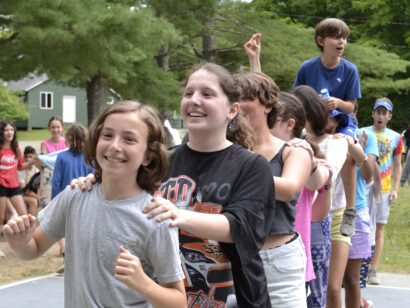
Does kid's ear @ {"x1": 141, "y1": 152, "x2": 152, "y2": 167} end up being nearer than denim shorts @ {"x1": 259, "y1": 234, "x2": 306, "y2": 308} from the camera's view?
Yes

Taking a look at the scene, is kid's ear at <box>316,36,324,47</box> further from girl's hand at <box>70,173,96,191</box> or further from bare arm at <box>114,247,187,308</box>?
bare arm at <box>114,247,187,308</box>

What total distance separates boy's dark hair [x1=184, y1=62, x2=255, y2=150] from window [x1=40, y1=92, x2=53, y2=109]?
211ft

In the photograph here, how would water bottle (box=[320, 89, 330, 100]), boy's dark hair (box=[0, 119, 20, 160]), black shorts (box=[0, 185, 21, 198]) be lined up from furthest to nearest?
1. black shorts (box=[0, 185, 21, 198])
2. boy's dark hair (box=[0, 119, 20, 160])
3. water bottle (box=[320, 89, 330, 100])

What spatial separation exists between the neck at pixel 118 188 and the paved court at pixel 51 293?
14.4ft

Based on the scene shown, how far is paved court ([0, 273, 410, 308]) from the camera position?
648 cm

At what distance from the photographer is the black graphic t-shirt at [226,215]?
8.17ft

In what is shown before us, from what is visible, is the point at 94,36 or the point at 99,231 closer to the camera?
the point at 99,231

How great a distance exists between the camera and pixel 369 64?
24.8 metres

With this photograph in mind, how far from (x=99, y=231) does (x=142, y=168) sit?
29 centimetres

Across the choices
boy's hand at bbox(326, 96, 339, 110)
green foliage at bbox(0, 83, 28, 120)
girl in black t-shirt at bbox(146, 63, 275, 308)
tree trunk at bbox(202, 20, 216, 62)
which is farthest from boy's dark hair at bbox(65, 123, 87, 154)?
green foliage at bbox(0, 83, 28, 120)

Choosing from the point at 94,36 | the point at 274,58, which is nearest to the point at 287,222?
the point at 94,36

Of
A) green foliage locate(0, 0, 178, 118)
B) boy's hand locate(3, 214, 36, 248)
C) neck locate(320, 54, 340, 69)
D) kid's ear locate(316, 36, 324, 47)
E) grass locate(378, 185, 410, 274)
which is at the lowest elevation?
grass locate(378, 185, 410, 274)

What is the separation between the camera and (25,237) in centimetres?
224

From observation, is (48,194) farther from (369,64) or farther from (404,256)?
(369,64)
